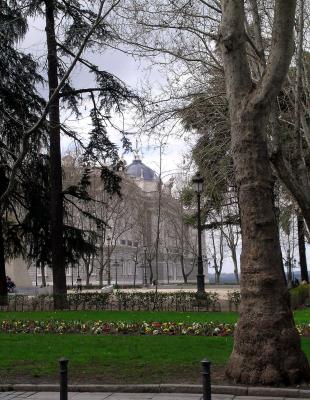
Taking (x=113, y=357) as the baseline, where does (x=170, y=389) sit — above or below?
below

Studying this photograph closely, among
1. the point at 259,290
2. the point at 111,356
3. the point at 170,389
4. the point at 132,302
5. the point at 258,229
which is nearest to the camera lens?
the point at 170,389

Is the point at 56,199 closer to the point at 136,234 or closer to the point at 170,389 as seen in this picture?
the point at 170,389

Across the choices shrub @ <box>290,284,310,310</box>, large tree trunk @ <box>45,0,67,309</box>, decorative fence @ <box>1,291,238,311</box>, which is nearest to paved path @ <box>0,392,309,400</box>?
decorative fence @ <box>1,291,238,311</box>

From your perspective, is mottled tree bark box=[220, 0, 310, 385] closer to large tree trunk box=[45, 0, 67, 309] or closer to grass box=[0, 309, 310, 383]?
grass box=[0, 309, 310, 383]

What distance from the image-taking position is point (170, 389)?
8195 mm

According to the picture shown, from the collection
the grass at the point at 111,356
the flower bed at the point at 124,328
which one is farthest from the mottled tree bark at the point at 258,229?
the flower bed at the point at 124,328

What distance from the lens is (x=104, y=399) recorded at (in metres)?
7.82

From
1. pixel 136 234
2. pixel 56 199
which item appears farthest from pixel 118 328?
pixel 136 234

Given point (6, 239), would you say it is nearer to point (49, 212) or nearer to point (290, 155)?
point (49, 212)

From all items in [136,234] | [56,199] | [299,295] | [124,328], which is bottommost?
[124,328]

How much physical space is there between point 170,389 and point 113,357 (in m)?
2.66

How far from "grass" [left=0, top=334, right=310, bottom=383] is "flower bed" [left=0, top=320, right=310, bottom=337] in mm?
657

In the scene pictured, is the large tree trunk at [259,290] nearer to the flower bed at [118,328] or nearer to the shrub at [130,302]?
the flower bed at [118,328]

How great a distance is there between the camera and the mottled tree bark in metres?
8.34
